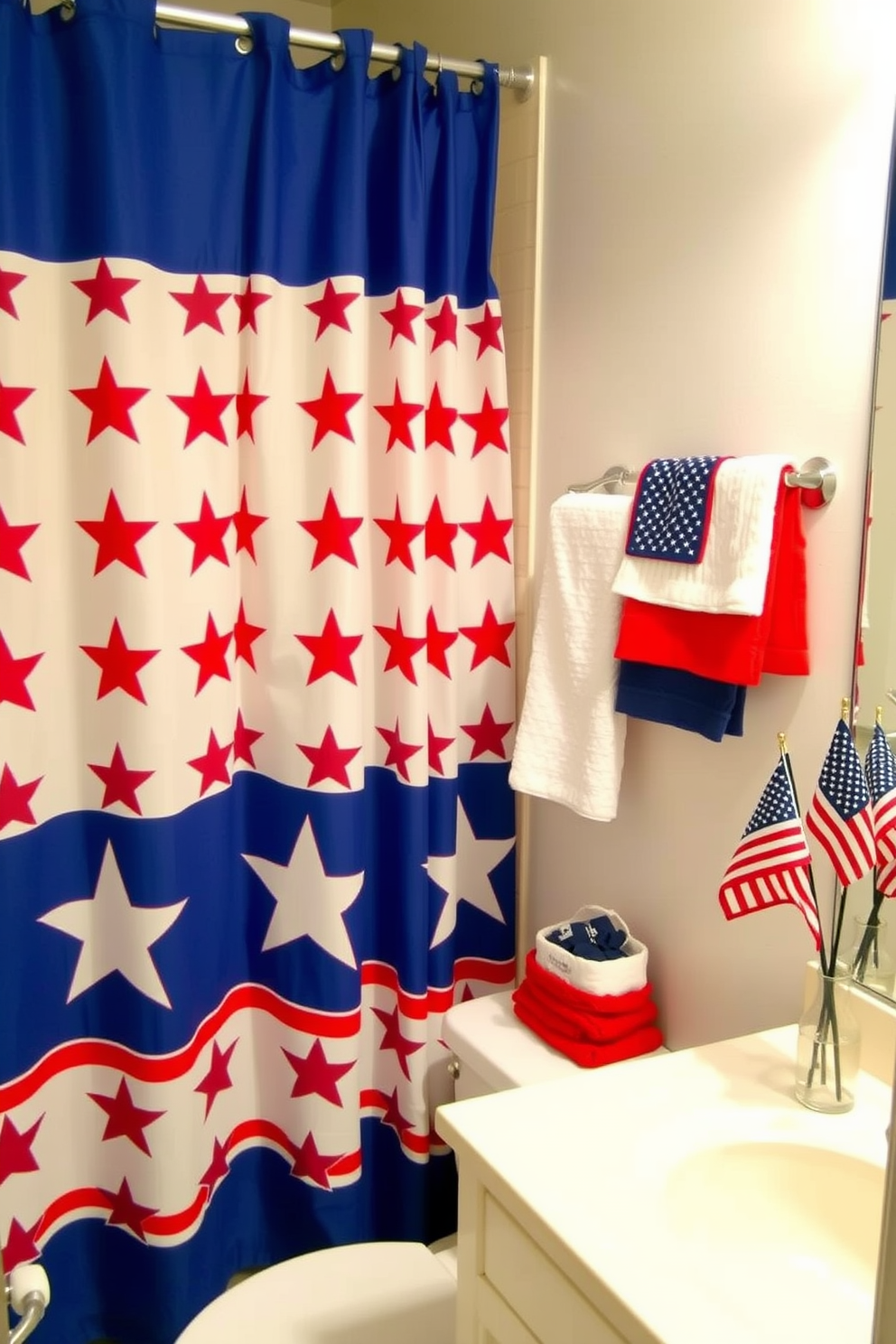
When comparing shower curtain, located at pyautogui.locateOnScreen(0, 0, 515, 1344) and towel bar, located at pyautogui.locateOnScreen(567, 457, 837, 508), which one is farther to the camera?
shower curtain, located at pyautogui.locateOnScreen(0, 0, 515, 1344)

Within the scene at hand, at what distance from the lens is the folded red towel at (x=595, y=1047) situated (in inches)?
62.5

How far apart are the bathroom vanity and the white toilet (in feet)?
0.90

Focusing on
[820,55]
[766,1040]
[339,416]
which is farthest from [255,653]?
[820,55]

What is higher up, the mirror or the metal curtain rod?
the metal curtain rod

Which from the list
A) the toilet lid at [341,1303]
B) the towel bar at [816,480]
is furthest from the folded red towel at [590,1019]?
the towel bar at [816,480]

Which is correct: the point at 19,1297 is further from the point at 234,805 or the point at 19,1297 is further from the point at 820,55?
the point at 820,55

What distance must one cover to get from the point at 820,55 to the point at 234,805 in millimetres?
1364

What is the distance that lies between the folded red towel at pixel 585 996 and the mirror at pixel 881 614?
377 millimetres

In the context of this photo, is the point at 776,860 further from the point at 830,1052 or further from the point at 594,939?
the point at 594,939

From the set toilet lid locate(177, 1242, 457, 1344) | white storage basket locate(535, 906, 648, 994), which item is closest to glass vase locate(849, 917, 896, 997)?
white storage basket locate(535, 906, 648, 994)

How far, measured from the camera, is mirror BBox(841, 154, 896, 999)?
124 centimetres

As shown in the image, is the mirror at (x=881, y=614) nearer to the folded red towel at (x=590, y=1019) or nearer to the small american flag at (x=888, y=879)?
the small american flag at (x=888, y=879)

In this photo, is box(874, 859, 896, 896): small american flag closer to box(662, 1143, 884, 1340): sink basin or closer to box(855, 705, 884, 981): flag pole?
box(855, 705, 884, 981): flag pole

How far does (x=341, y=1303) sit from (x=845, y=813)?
96 cm
